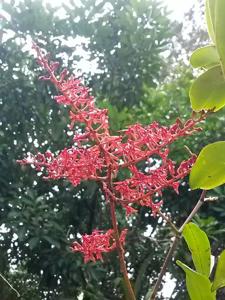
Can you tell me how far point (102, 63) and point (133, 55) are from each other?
0.65ft

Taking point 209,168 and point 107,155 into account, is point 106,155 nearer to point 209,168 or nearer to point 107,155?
point 107,155

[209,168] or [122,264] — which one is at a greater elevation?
[209,168]

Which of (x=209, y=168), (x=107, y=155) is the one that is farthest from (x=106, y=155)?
(x=209, y=168)

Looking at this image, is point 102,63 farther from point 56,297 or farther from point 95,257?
point 95,257

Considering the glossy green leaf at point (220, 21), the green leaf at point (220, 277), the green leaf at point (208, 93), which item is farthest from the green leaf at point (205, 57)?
the green leaf at point (220, 277)

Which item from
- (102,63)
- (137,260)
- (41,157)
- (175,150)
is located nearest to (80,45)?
(102,63)

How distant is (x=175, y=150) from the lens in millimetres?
3010

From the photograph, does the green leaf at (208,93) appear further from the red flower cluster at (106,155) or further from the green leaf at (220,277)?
the green leaf at (220,277)

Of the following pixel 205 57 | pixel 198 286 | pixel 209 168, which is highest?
pixel 205 57

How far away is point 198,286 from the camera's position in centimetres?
62

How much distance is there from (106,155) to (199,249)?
17 centimetres

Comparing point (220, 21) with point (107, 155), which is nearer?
point (220, 21)

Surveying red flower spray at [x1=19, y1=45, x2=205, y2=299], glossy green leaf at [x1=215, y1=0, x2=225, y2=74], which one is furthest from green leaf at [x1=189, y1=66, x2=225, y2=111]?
glossy green leaf at [x1=215, y1=0, x2=225, y2=74]

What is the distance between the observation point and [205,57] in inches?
27.2
